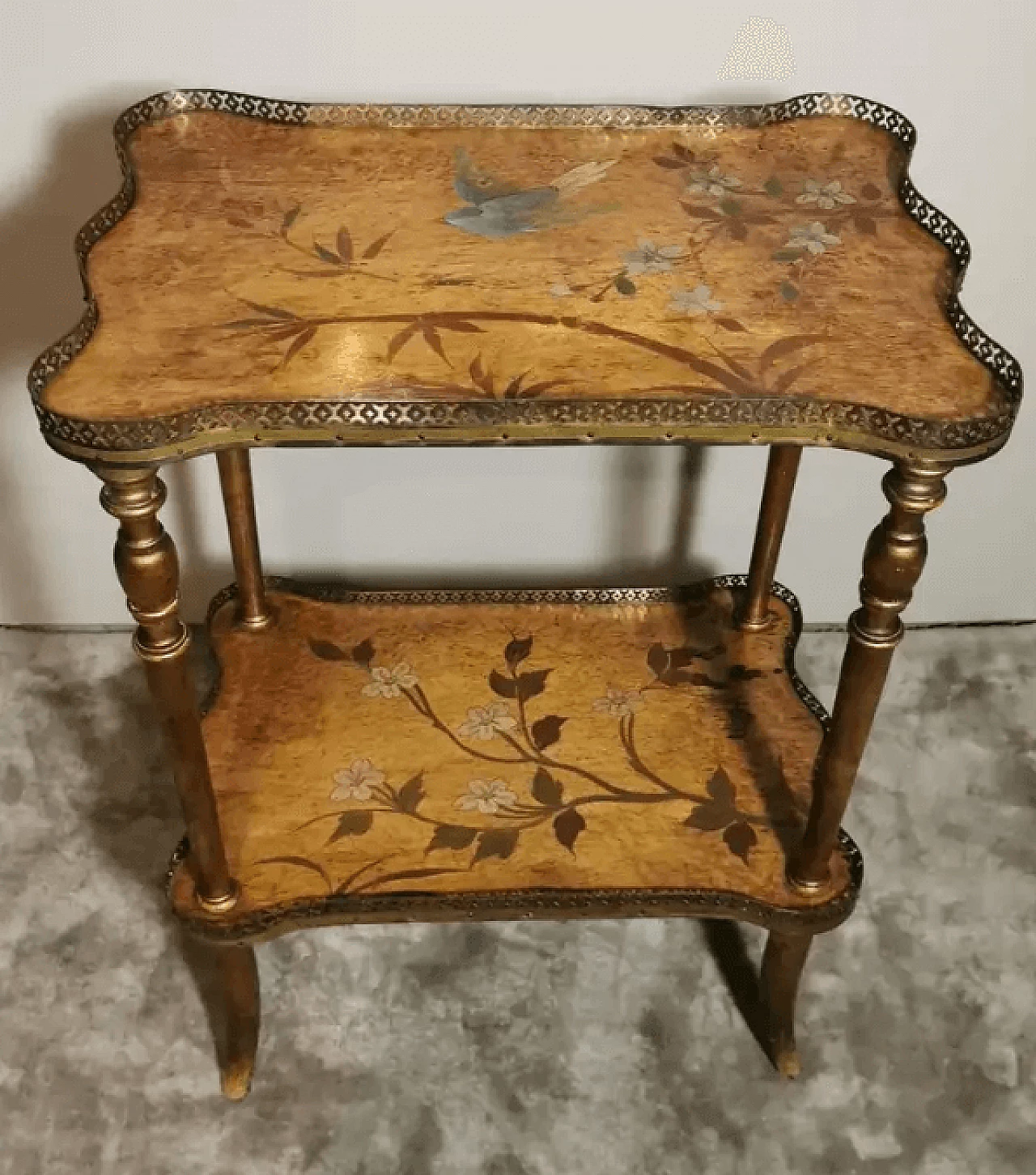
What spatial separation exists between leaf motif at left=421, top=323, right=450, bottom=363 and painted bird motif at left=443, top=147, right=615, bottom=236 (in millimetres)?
161

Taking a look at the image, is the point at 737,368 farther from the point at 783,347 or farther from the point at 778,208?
the point at 778,208

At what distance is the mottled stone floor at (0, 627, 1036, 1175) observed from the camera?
1326 mm

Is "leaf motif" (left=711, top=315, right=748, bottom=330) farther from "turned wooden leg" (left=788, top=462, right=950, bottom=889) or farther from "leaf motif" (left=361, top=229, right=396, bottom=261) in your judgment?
"leaf motif" (left=361, top=229, right=396, bottom=261)

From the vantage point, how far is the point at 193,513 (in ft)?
5.62

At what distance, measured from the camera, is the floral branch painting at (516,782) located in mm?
1272

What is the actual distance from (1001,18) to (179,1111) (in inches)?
57.2

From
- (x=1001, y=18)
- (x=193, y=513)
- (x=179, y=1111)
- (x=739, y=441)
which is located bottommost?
(x=179, y=1111)

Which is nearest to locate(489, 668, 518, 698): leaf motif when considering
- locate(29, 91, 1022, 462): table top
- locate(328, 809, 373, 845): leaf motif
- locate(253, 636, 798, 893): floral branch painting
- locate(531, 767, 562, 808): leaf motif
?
locate(253, 636, 798, 893): floral branch painting

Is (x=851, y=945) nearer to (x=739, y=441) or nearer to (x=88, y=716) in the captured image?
(x=739, y=441)

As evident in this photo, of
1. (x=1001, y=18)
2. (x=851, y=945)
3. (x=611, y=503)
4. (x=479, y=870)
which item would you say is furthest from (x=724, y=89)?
(x=851, y=945)

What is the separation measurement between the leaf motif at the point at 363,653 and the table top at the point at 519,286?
21.4 inches

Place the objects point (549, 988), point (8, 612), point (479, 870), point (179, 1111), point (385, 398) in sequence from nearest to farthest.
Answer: point (385, 398) < point (479, 870) < point (179, 1111) < point (549, 988) < point (8, 612)

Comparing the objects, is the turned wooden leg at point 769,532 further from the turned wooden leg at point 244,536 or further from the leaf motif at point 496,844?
the turned wooden leg at point 244,536

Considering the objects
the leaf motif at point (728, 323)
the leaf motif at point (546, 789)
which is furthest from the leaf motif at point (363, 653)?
the leaf motif at point (728, 323)
